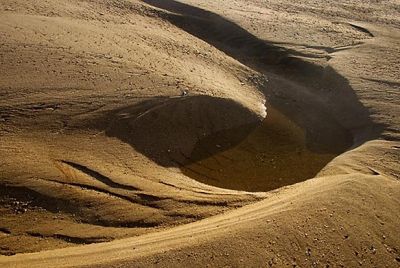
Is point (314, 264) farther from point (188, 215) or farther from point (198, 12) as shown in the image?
→ point (198, 12)

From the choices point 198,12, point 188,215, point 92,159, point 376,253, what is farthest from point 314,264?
point 198,12

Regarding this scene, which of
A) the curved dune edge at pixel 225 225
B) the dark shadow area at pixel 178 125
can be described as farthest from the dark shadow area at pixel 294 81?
the curved dune edge at pixel 225 225

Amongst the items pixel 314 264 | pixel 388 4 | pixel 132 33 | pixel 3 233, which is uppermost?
pixel 388 4

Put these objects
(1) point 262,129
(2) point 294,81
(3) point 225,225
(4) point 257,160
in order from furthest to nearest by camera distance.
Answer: (2) point 294,81
(1) point 262,129
(4) point 257,160
(3) point 225,225

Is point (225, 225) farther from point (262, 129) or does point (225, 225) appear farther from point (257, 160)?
point (262, 129)

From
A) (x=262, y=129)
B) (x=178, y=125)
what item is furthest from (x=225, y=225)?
(x=262, y=129)

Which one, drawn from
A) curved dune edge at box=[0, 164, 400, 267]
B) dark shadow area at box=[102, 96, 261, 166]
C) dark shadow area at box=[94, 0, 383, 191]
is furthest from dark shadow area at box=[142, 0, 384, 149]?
curved dune edge at box=[0, 164, 400, 267]
